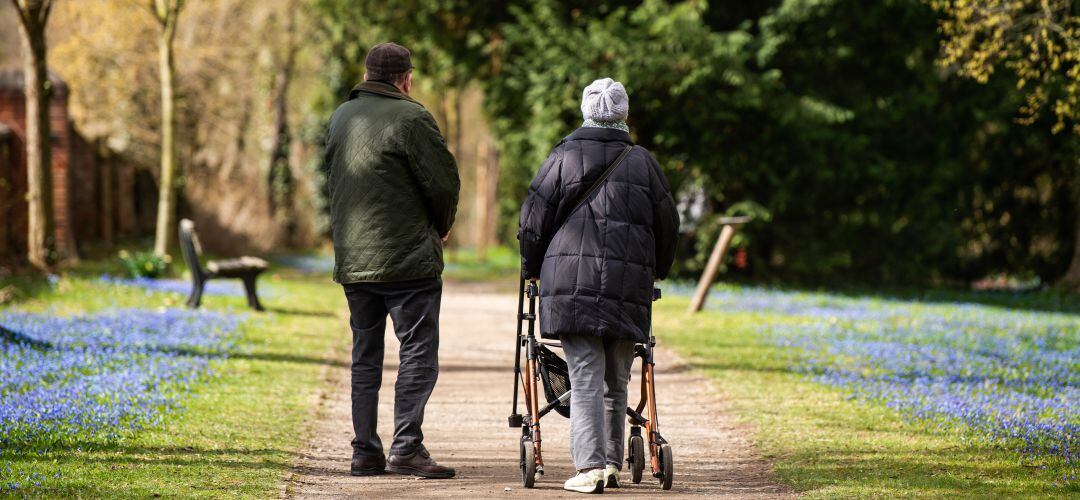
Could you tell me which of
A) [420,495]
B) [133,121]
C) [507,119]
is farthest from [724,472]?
[133,121]

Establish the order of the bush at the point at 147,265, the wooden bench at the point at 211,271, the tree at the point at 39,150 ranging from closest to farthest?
the wooden bench at the point at 211,271 → the tree at the point at 39,150 → the bush at the point at 147,265

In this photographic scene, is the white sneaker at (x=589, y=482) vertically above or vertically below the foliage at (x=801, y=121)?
below

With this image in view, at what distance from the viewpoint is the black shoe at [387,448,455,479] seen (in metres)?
6.60

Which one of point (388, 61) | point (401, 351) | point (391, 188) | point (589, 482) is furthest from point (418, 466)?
point (388, 61)

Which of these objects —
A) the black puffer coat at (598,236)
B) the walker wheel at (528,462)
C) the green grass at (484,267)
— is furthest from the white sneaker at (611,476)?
the green grass at (484,267)

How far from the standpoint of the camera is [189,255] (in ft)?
49.4

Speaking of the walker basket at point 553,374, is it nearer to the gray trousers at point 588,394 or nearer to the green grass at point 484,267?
the gray trousers at point 588,394

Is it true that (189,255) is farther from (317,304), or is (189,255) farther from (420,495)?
(420,495)

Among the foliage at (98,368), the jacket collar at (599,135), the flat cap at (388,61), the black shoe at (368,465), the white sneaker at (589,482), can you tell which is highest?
the flat cap at (388,61)

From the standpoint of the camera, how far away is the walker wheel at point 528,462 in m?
6.30

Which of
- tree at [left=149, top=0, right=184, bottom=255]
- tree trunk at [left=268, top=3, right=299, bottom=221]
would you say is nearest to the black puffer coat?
tree at [left=149, top=0, right=184, bottom=255]

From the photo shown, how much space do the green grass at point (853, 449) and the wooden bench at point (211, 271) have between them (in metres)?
6.09

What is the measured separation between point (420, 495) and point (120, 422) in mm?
2387

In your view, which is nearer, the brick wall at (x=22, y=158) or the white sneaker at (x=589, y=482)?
the white sneaker at (x=589, y=482)
